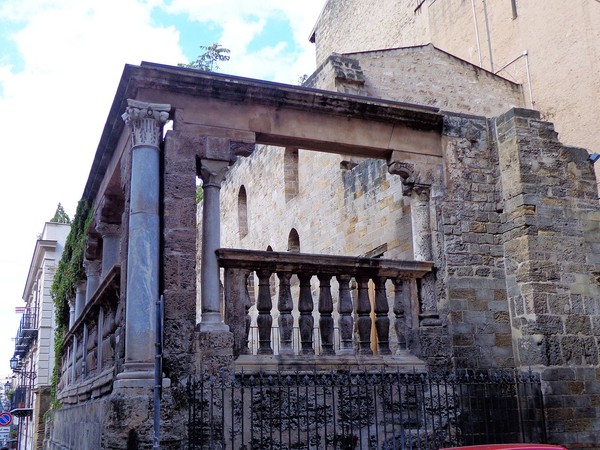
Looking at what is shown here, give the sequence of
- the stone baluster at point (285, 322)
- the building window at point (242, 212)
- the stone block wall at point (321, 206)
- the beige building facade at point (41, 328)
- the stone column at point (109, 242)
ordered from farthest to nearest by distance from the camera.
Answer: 1. the beige building facade at point (41, 328)
2. the building window at point (242, 212)
3. the stone column at point (109, 242)
4. the stone block wall at point (321, 206)
5. the stone baluster at point (285, 322)

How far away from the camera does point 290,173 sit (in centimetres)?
1678

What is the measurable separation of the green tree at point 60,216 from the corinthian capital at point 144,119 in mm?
23340

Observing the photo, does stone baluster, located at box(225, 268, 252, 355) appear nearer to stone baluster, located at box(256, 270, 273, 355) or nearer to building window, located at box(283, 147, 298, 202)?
stone baluster, located at box(256, 270, 273, 355)

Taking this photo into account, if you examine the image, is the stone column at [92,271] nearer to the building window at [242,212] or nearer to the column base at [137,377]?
the column base at [137,377]

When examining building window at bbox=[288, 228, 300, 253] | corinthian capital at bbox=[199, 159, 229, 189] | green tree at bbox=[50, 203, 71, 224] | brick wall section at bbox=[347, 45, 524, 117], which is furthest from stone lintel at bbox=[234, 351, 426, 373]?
green tree at bbox=[50, 203, 71, 224]

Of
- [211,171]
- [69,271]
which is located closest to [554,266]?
[211,171]

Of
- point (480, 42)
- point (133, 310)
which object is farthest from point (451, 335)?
point (480, 42)

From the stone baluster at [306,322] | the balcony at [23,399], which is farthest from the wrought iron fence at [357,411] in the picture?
the balcony at [23,399]

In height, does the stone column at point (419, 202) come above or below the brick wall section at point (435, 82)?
below

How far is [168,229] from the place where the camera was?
25.9 ft

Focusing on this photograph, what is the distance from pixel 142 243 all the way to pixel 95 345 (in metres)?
3.38

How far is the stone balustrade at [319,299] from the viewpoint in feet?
26.1

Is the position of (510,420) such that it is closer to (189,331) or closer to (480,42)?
(189,331)

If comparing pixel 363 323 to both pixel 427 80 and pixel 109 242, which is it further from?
pixel 427 80
